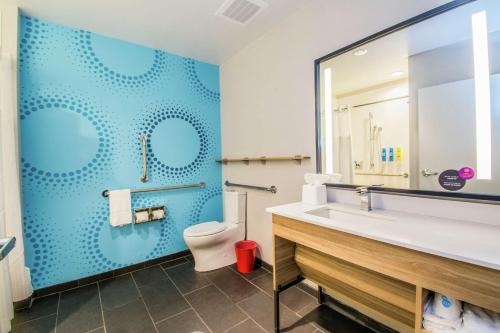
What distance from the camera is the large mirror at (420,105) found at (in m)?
1.08

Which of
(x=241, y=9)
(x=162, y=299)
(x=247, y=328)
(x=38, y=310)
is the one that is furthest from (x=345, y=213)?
(x=38, y=310)

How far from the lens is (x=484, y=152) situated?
1.08 m

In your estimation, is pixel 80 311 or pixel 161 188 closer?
pixel 80 311

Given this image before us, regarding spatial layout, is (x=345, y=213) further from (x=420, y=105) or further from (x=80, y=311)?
(x=80, y=311)

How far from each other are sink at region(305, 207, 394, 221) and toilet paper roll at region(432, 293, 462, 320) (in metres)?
0.42

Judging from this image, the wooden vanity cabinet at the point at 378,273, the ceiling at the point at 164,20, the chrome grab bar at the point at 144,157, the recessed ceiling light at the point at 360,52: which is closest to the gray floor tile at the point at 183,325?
the wooden vanity cabinet at the point at 378,273

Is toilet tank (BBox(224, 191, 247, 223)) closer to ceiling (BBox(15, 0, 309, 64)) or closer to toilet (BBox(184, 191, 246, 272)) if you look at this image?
toilet (BBox(184, 191, 246, 272))

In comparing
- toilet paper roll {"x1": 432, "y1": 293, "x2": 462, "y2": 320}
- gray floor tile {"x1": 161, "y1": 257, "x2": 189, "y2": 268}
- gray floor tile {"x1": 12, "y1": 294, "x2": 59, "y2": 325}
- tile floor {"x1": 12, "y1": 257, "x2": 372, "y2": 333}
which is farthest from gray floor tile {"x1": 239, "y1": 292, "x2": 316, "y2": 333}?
gray floor tile {"x1": 12, "y1": 294, "x2": 59, "y2": 325}

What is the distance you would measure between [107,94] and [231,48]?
138 cm

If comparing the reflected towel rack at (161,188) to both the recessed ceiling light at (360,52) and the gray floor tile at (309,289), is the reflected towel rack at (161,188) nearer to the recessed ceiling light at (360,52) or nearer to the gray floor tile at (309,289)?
the gray floor tile at (309,289)

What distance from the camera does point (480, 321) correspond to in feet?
2.57

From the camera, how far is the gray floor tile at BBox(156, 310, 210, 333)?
1.51 metres

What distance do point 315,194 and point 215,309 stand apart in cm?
117

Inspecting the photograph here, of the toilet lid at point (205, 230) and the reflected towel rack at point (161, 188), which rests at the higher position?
the reflected towel rack at point (161, 188)
